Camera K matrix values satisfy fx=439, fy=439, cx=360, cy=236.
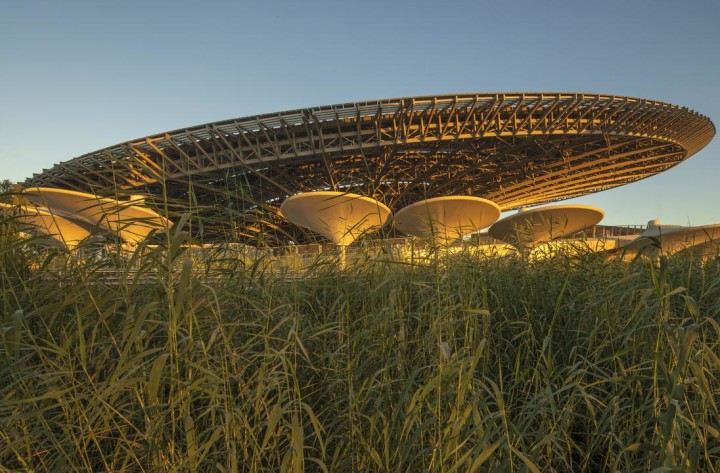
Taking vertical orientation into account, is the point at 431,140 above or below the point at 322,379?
above

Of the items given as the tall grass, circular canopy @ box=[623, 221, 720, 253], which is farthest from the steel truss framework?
the tall grass

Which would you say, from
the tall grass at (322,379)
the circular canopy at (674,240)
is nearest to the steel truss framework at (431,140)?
the circular canopy at (674,240)

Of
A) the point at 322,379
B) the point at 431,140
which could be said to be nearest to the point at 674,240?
the point at 431,140

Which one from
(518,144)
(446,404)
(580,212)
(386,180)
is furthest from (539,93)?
(446,404)

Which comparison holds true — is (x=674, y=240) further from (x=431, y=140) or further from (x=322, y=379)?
(x=322, y=379)

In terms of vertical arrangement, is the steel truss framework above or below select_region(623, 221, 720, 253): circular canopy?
above

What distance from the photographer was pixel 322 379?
2277 mm

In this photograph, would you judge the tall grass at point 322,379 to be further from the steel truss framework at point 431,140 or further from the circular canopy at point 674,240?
the steel truss framework at point 431,140

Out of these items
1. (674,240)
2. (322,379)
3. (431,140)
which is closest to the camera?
(322,379)

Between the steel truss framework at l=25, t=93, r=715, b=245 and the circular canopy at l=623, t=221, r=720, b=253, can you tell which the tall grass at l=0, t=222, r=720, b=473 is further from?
the steel truss framework at l=25, t=93, r=715, b=245

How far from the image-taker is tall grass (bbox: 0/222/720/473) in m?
1.58

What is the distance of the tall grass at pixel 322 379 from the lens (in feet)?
5.18

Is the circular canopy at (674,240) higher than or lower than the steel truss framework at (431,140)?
lower

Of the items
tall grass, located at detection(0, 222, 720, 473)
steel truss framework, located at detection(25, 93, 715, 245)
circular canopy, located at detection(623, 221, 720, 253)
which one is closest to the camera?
tall grass, located at detection(0, 222, 720, 473)
